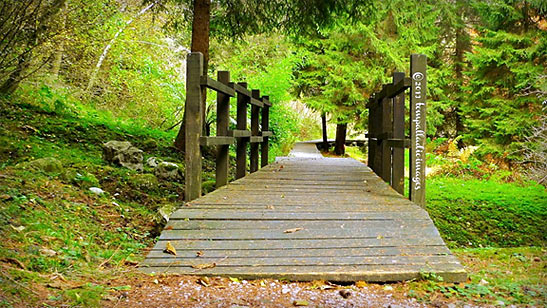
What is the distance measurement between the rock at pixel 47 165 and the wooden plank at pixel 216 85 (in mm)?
2042

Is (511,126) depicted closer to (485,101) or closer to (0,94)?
(485,101)

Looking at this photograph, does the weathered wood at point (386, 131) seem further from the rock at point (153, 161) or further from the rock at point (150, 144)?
the rock at point (150, 144)

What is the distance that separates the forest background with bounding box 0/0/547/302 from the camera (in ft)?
15.2

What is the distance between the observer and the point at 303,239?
12.2 feet

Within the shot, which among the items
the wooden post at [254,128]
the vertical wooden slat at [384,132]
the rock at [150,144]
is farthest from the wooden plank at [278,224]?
the rock at [150,144]

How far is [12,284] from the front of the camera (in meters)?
2.48

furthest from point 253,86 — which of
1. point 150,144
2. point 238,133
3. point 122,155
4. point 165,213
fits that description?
point 165,213

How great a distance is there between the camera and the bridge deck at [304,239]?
3211 mm

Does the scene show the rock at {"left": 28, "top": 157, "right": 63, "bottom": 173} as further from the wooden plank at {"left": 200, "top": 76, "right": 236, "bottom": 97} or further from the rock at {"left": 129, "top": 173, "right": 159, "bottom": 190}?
the wooden plank at {"left": 200, "top": 76, "right": 236, "bottom": 97}

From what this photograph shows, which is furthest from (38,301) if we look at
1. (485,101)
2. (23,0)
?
(485,101)

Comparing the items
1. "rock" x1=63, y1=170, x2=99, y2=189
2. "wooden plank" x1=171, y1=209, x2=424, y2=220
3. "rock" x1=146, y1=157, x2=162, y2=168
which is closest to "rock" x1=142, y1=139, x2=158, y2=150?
"rock" x1=146, y1=157, x2=162, y2=168

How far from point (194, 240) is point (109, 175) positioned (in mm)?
2882

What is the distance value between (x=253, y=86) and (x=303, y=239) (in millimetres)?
7891

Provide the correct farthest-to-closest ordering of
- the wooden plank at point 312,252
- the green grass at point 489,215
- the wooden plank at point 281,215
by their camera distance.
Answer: the green grass at point 489,215 < the wooden plank at point 281,215 < the wooden plank at point 312,252
